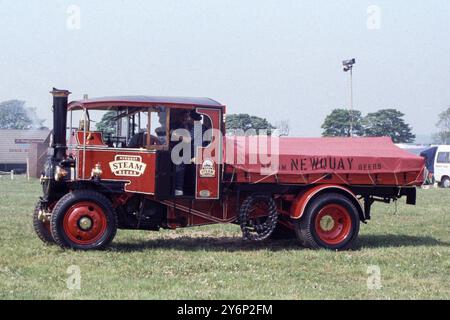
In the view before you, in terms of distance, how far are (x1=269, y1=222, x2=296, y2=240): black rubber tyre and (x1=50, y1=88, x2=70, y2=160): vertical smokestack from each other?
151 inches

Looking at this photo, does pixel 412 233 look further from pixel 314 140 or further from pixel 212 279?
pixel 212 279

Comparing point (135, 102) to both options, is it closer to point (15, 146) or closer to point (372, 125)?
point (372, 125)

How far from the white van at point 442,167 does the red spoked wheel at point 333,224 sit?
27.0 m

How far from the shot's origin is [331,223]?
38.9ft

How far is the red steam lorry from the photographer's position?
11.0 m

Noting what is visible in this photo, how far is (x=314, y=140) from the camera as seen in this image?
12.4m

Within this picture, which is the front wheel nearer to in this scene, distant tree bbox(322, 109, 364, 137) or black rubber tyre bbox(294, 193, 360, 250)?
distant tree bbox(322, 109, 364, 137)

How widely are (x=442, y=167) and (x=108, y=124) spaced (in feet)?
95.0

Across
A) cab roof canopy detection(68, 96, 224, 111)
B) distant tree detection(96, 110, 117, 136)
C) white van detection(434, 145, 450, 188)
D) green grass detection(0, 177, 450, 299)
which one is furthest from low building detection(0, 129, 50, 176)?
cab roof canopy detection(68, 96, 224, 111)


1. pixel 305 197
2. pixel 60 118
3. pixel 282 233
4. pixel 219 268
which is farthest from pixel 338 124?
pixel 219 268

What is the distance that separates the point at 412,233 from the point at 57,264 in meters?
7.18

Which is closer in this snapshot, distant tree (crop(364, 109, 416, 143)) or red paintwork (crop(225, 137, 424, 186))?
red paintwork (crop(225, 137, 424, 186))

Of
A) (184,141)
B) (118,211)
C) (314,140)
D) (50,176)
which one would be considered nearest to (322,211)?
(314,140)

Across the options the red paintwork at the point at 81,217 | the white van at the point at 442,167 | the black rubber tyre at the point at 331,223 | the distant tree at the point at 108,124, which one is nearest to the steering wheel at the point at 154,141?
the distant tree at the point at 108,124
